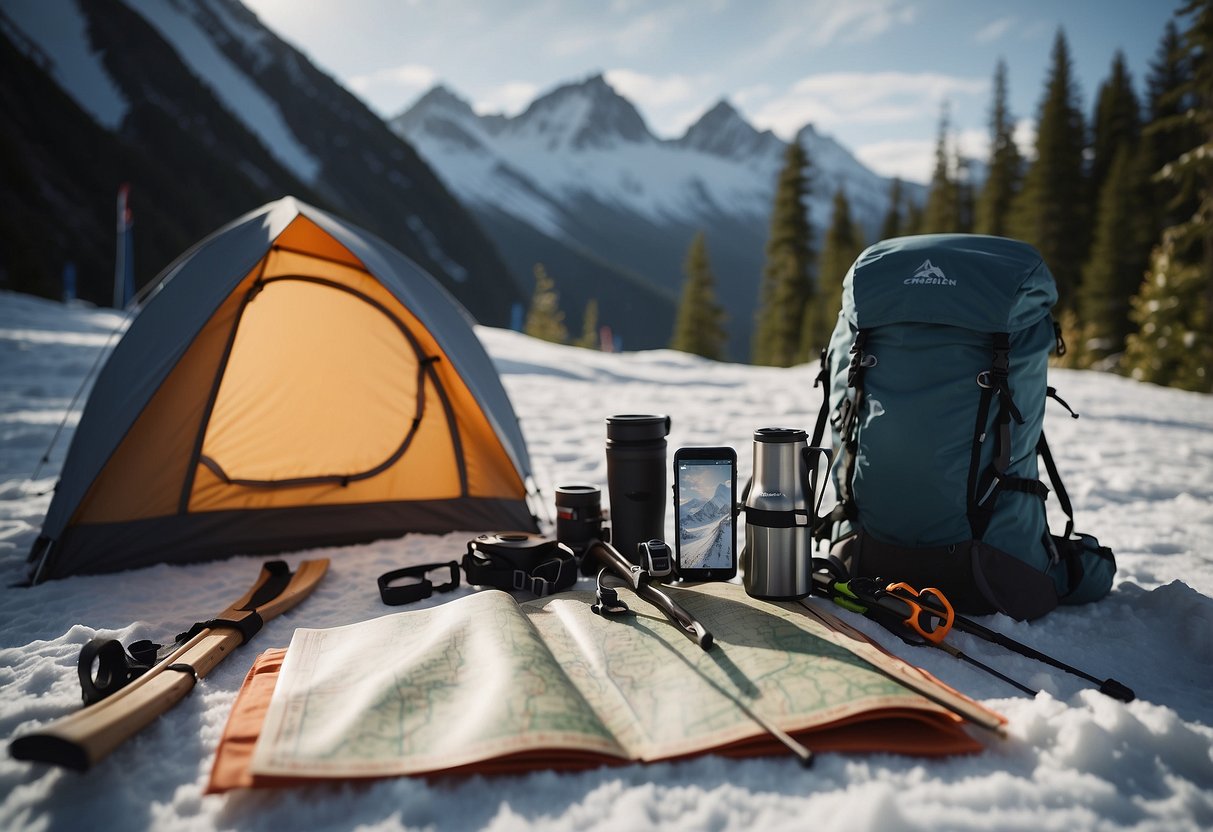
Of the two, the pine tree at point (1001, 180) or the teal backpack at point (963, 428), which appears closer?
the teal backpack at point (963, 428)

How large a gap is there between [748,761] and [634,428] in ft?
5.52

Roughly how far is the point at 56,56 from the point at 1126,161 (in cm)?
6725

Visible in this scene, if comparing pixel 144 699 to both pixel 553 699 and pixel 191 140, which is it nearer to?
pixel 553 699

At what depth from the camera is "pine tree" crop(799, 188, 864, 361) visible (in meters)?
28.6

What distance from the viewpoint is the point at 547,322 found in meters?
34.5

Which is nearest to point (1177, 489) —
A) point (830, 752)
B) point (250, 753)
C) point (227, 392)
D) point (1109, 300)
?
point (830, 752)

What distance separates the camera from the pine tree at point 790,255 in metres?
28.6

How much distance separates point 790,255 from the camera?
29.5 m

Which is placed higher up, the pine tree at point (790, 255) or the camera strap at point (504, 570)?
the pine tree at point (790, 255)

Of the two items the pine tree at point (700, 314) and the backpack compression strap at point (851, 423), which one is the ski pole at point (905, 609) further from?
the pine tree at point (700, 314)

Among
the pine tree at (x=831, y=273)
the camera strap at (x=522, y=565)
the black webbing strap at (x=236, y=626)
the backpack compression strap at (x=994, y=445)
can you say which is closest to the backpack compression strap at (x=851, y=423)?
the backpack compression strap at (x=994, y=445)

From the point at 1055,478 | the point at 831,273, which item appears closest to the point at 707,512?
the point at 1055,478

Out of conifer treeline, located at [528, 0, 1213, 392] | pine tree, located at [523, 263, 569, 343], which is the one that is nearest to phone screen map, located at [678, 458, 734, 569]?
conifer treeline, located at [528, 0, 1213, 392]

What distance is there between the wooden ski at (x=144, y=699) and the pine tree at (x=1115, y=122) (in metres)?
38.4
